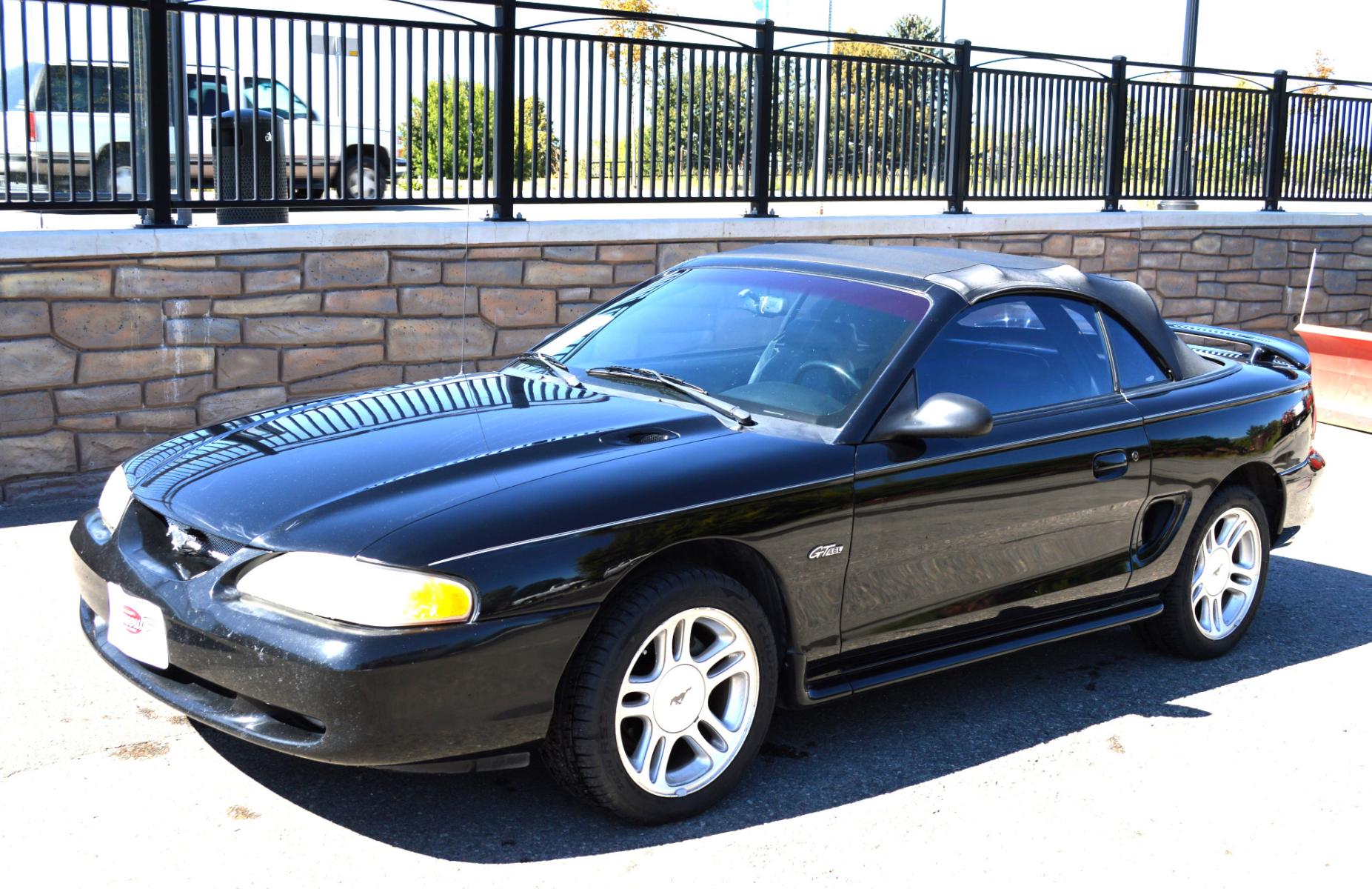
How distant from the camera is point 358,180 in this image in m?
8.25

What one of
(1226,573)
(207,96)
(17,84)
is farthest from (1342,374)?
(17,84)

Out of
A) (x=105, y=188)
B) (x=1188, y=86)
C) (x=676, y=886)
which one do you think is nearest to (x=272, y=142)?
(x=105, y=188)

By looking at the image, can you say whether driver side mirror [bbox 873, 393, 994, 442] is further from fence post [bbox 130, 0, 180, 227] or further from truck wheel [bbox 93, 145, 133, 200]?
truck wheel [bbox 93, 145, 133, 200]

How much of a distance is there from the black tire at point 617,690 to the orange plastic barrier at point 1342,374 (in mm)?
8567

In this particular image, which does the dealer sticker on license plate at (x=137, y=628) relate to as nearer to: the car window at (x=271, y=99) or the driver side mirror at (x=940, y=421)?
the driver side mirror at (x=940, y=421)

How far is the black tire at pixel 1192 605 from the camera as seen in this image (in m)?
5.10

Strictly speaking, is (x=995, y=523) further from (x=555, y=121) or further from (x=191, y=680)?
(x=555, y=121)

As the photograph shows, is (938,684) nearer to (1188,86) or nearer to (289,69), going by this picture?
(289,69)

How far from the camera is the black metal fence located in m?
7.54

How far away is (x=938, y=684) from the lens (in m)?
4.93

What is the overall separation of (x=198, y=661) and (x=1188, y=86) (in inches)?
452

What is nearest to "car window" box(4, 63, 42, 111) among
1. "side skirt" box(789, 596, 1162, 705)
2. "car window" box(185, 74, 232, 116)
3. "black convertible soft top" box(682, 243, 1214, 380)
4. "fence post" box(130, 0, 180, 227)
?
"fence post" box(130, 0, 180, 227)

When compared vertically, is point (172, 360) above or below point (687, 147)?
below

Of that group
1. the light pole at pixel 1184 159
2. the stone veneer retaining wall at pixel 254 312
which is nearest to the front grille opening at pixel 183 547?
the stone veneer retaining wall at pixel 254 312
